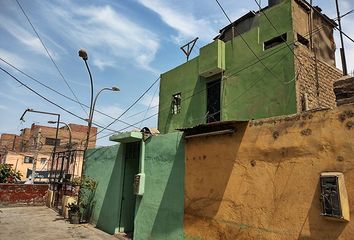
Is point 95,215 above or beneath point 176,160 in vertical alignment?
beneath

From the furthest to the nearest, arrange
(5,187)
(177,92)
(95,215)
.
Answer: (5,187)
(177,92)
(95,215)

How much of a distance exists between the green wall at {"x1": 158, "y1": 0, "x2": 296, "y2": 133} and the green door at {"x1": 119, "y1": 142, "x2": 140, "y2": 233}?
4.79m

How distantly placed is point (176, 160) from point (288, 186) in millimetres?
3699

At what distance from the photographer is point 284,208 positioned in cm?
520

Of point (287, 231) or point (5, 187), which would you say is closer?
point (287, 231)

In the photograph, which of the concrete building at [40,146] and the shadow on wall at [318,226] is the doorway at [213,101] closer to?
the shadow on wall at [318,226]

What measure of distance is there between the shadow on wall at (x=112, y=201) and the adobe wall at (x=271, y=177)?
177 inches

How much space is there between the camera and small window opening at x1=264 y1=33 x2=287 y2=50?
1153cm

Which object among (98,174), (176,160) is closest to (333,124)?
(176,160)

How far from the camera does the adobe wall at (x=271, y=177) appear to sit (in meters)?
4.69

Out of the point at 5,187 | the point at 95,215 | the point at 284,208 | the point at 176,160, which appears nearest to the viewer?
the point at 284,208

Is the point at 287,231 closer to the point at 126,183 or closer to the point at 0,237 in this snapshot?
the point at 126,183

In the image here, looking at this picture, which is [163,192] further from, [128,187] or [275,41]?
[275,41]

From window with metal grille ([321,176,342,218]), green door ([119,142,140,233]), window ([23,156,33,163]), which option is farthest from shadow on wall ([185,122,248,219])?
window ([23,156,33,163])
